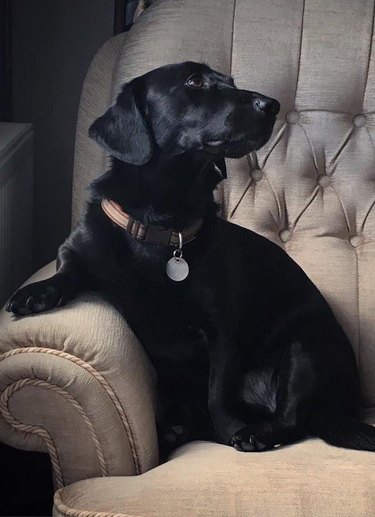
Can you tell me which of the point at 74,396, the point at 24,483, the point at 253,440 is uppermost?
the point at 74,396

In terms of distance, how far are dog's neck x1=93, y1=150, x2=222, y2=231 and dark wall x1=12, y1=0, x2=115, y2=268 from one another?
2.35 ft

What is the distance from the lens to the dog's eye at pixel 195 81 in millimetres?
1467

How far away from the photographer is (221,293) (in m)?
1.49

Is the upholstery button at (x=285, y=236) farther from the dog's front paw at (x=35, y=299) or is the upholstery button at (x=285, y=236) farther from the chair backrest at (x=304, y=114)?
the dog's front paw at (x=35, y=299)

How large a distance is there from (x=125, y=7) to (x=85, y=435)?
1.18 meters

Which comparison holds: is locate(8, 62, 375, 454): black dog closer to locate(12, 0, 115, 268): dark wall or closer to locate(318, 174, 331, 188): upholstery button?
locate(318, 174, 331, 188): upholstery button

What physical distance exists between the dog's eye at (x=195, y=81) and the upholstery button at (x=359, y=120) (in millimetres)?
441

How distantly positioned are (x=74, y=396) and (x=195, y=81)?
57 cm

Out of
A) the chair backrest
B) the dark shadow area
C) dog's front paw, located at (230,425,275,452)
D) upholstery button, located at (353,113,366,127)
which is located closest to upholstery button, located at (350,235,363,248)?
the chair backrest

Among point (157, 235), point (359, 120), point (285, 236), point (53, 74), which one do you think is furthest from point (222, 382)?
point (53, 74)

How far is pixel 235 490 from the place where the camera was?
1.19 m

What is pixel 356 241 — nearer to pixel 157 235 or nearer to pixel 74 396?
pixel 157 235

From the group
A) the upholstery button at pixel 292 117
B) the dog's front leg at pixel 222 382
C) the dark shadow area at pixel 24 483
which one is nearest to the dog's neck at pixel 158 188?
the dog's front leg at pixel 222 382

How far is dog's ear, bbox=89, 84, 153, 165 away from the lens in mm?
1433
